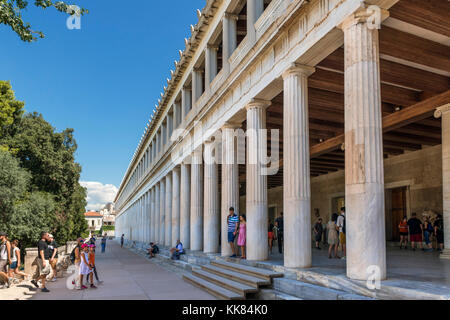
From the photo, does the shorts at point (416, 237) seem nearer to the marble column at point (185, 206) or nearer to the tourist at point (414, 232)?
the tourist at point (414, 232)

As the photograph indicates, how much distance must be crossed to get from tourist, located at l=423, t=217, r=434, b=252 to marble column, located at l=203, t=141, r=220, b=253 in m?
8.71

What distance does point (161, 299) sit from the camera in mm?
9555

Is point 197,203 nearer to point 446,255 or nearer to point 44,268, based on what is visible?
point 44,268

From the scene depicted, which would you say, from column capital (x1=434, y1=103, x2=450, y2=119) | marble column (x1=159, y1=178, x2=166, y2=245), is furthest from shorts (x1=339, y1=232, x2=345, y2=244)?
marble column (x1=159, y1=178, x2=166, y2=245)

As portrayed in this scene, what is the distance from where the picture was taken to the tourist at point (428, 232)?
15039mm

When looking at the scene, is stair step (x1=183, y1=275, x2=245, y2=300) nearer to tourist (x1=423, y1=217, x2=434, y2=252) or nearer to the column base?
the column base

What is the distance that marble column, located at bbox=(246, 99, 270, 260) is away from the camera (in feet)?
38.9

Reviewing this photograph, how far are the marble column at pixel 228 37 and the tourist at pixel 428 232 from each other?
10.1m

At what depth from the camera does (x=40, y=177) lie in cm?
3095
